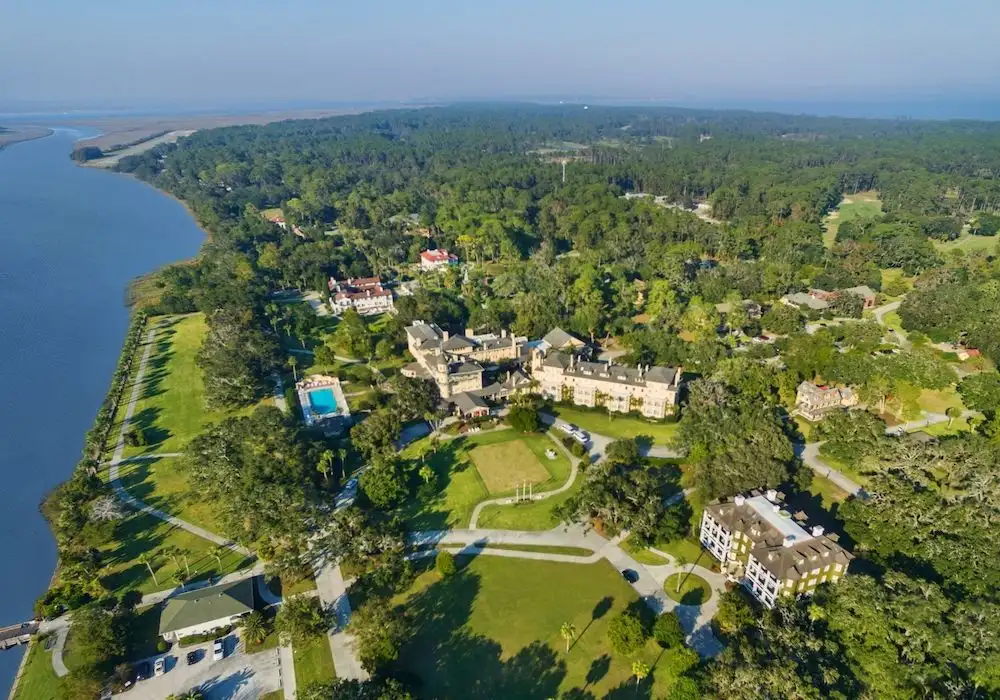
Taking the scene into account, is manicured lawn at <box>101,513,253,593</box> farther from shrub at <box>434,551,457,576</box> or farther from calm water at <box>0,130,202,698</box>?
shrub at <box>434,551,457,576</box>

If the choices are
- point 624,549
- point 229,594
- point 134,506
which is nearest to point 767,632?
point 624,549

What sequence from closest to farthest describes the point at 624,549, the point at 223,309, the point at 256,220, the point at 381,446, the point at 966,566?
the point at 966,566, the point at 624,549, the point at 381,446, the point at 223,309, the point at 256,220

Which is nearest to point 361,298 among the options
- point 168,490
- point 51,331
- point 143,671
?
point 51,331

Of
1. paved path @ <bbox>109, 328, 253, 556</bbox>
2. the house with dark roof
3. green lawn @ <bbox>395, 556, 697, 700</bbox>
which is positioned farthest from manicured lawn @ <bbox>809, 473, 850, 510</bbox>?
paved path @ <bbox>109, 328, 253, 556</bbox>

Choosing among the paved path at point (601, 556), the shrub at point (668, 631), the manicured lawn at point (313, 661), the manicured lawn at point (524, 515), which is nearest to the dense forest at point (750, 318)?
the paved path at point (601, 556)

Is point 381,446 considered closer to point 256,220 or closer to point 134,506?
point 134,506

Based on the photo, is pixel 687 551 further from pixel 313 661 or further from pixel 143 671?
pixel 143 671
